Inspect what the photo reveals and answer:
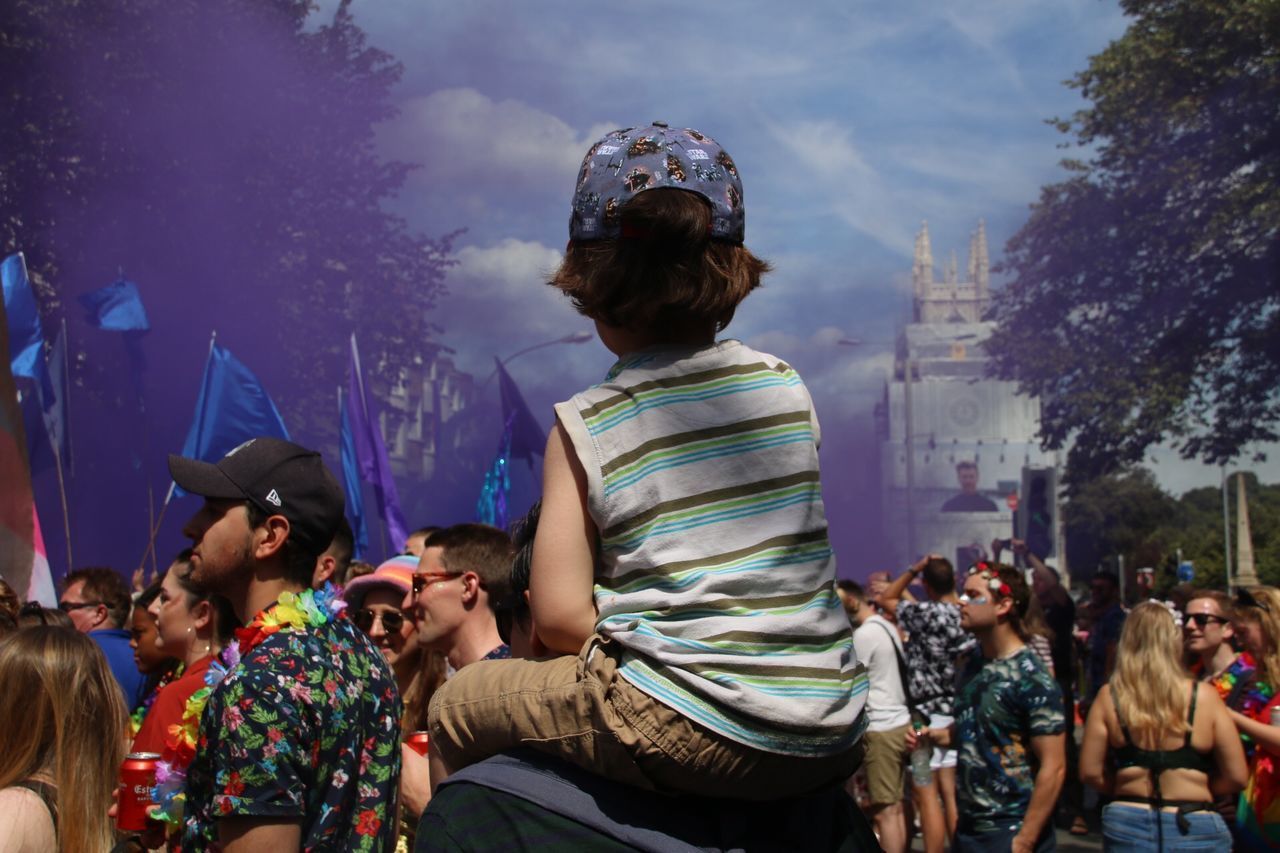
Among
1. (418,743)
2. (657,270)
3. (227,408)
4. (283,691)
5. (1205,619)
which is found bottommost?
(418,743)

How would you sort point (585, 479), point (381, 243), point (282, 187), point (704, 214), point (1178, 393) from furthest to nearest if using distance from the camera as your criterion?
point (381, 243), point (282, 187), point (1178, 393), point (704, 214), point (585, 479)

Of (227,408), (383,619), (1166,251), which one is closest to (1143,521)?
(1166,251)

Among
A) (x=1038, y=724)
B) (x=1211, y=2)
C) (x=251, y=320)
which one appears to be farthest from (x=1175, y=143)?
(x=1038, y=724)

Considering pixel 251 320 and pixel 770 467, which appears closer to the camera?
pixel 770 467

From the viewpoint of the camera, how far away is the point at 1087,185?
66.2 ft

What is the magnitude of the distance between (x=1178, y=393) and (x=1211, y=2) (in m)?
5.30

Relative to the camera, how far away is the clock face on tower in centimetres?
3769

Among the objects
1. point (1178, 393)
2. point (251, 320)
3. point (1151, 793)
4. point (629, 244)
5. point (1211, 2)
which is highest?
point (1211, 2)

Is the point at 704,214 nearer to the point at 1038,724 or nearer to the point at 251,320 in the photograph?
the point at 1038,724

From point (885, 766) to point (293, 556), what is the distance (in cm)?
602

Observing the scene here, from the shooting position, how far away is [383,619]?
483 centimetres

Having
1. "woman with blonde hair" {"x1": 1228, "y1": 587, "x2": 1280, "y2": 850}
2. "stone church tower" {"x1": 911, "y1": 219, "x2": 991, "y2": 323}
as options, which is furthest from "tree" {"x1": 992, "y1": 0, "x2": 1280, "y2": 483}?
"stone church tower" {"x1": 911, "y1": 219, "x2": 991, "y2": 323}

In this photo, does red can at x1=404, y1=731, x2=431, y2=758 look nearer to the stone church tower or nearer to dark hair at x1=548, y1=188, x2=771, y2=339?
dark hair at x1=548, y1=188, x2=771, y2=339

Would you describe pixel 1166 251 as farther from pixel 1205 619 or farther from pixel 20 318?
pixel 20 318
